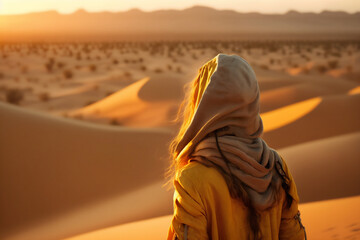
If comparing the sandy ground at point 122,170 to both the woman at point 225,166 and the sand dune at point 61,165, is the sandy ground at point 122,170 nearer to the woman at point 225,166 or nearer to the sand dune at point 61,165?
the sand dune at point 61,165

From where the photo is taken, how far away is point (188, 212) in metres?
A: 1.66

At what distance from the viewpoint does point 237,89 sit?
1.70 metres

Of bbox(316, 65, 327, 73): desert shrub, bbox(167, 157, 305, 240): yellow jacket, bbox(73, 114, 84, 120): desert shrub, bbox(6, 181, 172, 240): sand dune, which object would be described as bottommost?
bbox(6, 181, 172, 240): sand dune

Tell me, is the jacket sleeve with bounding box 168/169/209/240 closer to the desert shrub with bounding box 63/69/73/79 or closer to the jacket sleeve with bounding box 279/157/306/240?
the jacket sleeve with bounding box 279/157/306/240

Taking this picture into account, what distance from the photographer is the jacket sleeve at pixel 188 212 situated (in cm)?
165

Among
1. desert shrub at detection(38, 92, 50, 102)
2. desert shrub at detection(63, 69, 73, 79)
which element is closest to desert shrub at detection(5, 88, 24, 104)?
desert shrub at detection(38, 92, 50, 102)

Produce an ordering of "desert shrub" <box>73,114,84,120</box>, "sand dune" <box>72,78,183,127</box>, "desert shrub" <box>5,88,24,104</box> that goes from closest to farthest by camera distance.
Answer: "sand dune" <box>72,78,183,127</box> < "desert shrub" <box>73,114,84,120</box> < "desert shrub" <box>5,88,24,104</box>

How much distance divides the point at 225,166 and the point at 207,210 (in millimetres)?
218

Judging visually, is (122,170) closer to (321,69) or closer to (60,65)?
(321,69)

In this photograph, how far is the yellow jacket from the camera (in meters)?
1.66

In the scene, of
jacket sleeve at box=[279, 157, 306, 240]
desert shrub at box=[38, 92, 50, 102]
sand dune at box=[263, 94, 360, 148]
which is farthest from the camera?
desert shrub at box=[38, 92, 50, 102]

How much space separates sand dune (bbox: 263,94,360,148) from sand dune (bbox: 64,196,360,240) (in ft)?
13.0

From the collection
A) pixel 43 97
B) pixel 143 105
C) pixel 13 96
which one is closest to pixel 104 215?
pixel 143 105

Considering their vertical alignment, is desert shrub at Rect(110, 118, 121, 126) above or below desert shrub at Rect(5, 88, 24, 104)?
below
